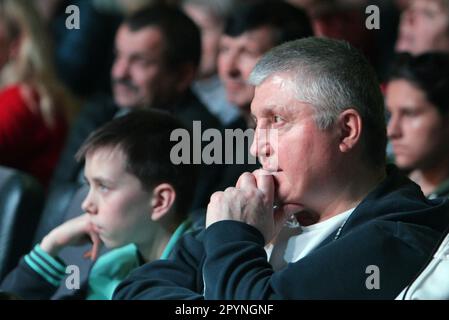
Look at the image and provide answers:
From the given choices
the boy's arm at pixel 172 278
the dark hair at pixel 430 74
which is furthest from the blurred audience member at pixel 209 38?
the boy's arm at pixel 172 278

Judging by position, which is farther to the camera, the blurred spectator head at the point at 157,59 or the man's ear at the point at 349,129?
the blurred spectator head at the point at 157,59

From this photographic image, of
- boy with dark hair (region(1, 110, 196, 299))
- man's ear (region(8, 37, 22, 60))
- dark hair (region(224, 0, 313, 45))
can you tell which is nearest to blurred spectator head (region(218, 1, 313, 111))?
dark hair (region(224, 0, 313, 45))

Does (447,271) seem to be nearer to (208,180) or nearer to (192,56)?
(208,180)

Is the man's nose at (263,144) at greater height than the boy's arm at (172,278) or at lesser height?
greater

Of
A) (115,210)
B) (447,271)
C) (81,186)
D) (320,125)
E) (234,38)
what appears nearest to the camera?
(447,271)

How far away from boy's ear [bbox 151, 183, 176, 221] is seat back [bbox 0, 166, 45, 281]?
0.49 m

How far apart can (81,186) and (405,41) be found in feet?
3.75

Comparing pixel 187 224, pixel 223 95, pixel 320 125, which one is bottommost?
pixel 187 224

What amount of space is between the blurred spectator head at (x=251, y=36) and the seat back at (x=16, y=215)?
2.30 feet

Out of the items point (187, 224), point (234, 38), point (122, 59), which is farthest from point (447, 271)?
point (122, 59)

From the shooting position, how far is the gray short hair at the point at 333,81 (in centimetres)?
186

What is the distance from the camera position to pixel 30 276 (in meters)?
2.34

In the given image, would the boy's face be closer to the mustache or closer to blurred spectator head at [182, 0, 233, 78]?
the mustache

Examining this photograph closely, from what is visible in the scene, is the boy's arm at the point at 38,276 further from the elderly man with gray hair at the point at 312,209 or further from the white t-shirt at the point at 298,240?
the white t-shirt at the point at 298,240
